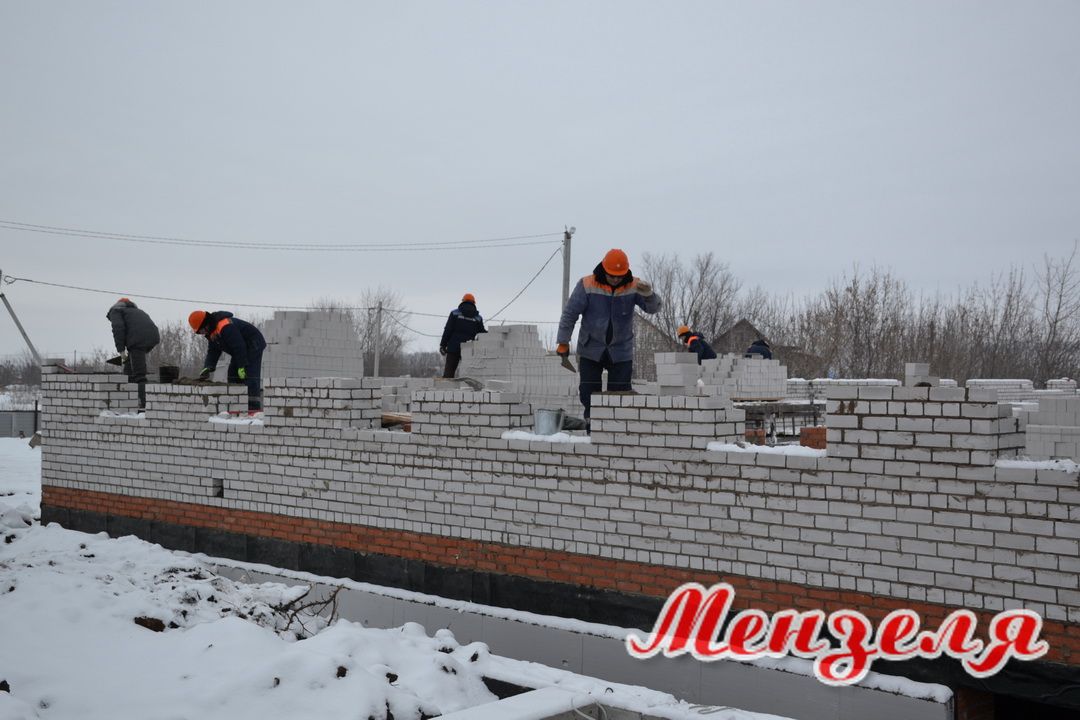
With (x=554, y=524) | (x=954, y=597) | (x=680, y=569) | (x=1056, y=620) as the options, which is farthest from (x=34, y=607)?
(x=1056, y=620)

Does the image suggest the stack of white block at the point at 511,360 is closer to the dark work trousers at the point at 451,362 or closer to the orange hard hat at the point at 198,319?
the dark work trousers at the point at 451,362

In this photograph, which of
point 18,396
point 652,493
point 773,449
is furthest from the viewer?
point 18,396

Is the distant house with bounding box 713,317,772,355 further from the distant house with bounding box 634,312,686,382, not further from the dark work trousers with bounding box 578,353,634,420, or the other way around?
the dark work trousers with bounding box 578,353,634,420

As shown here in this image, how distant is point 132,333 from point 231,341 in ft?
7.72

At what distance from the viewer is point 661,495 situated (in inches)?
202

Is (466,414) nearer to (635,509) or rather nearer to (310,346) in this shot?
(635,509)

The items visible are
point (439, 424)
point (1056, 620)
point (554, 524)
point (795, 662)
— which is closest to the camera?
point (1056, 620)

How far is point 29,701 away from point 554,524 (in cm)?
283

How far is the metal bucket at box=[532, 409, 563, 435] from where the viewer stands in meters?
5.74

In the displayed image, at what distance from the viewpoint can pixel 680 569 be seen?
5.05 m

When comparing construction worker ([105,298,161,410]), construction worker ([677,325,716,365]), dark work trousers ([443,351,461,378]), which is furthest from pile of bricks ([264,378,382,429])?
construction worker ([677,325,716,365])

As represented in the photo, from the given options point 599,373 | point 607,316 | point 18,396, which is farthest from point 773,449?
point 18,396

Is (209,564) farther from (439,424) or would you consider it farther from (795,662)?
(795,662)

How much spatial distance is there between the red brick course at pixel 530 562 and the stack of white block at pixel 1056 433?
29.9 inches
